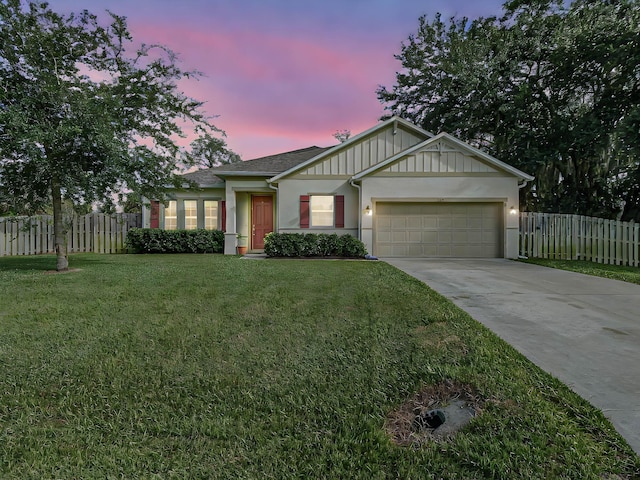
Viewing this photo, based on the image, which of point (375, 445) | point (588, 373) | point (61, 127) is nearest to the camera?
point (375, 445)

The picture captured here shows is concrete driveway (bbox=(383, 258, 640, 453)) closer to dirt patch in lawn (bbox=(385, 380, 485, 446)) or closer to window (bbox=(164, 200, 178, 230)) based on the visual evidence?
dirt patch in lawn (bbox=(385, 380, 485, 446))

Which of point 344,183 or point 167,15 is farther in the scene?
point 344,183

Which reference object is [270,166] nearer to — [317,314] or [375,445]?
[317,314]

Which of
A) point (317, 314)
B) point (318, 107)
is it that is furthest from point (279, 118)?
point (317, 314)

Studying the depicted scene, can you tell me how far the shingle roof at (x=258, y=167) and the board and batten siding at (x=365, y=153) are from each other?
1768 millimetres

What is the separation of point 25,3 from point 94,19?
124 centimetres

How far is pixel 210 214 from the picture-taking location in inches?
596

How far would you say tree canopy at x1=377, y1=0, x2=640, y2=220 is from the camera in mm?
13109

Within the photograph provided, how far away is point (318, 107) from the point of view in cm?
1700

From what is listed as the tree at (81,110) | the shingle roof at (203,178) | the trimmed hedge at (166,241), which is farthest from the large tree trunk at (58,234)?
the shingle roof at (203,178)

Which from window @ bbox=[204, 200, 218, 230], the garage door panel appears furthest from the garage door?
window @ bbox=[204, 200, 218, 230]

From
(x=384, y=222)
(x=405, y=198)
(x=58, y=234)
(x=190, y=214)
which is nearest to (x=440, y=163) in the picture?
(x=405, y=198)

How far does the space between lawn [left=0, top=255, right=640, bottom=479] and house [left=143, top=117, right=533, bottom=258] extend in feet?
26.3

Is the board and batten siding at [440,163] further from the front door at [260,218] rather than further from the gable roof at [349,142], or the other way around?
the front door at [260,218]
